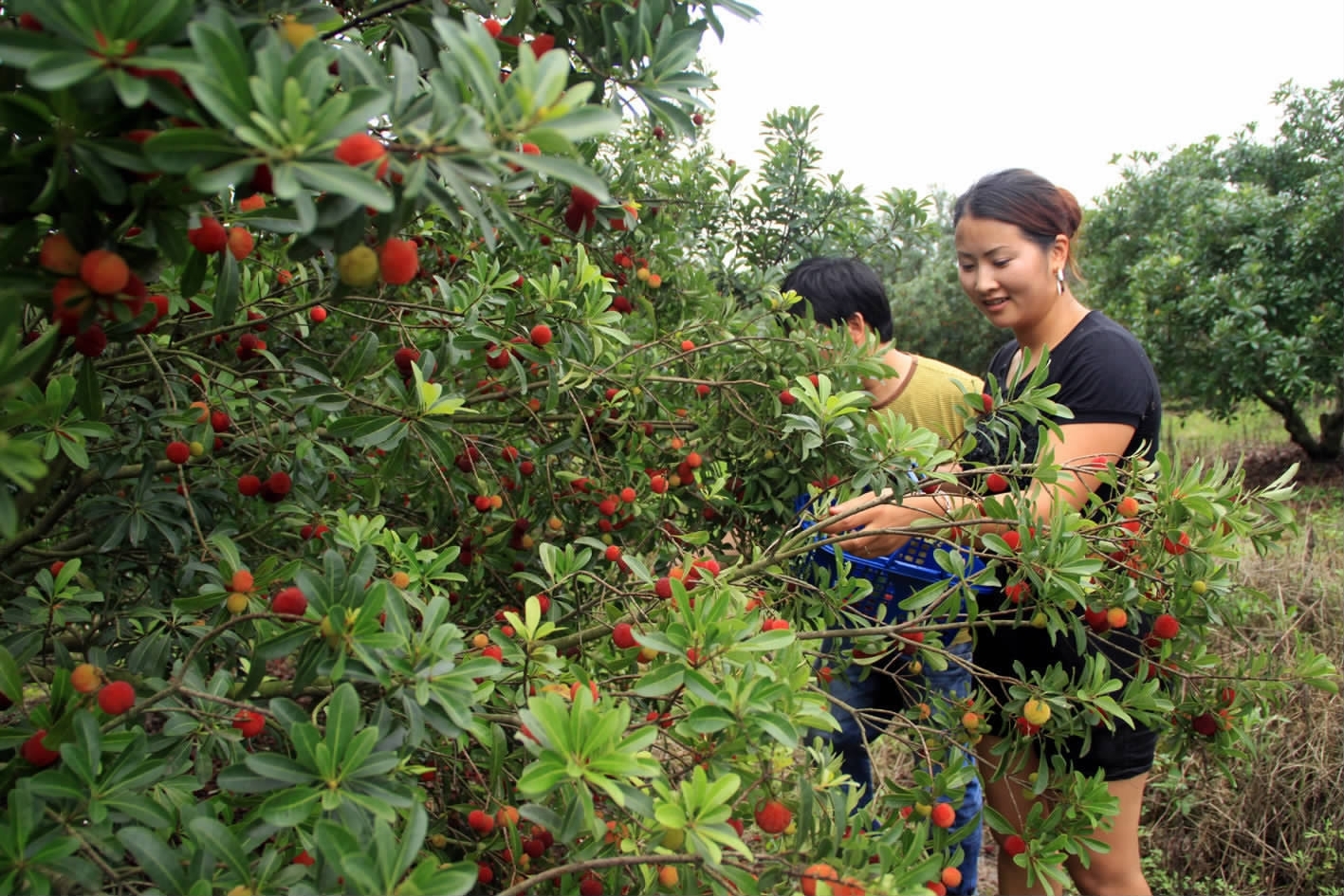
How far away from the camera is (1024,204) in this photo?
6.93ft

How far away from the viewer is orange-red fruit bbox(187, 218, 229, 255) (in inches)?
35.3

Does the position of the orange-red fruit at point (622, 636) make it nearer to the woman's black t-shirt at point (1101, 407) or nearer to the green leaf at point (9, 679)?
the green leaf at point (9, 679)

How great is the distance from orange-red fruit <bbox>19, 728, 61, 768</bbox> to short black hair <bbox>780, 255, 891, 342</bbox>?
2151 millimetres

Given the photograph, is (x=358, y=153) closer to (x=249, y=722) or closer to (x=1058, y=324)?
(x=249, y=722)

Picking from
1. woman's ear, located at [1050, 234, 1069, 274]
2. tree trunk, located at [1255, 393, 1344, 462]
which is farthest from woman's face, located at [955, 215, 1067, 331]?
tree trunk, located at [1255, 393, 1344, 462]

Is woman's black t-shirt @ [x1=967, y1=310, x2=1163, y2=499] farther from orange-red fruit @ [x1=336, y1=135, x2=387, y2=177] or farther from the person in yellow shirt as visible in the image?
orange-red fruit @ [x1=336, y1=135, x2=387, y2=177]

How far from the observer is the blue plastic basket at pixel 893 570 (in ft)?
6.27

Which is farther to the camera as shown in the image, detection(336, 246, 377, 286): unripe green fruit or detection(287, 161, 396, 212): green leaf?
detection(336, 246, 377, 286): unripe green fruit

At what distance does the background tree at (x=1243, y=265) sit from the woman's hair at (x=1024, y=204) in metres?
6.31

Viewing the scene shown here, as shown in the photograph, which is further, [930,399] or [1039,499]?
[930,399]

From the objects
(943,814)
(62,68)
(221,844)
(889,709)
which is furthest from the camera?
(889,709)

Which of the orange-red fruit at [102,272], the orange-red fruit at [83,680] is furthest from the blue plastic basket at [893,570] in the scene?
the orange-red fruit at [102,272]

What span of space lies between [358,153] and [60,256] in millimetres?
282

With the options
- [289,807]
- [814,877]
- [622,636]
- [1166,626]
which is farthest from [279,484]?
[1166,626]
